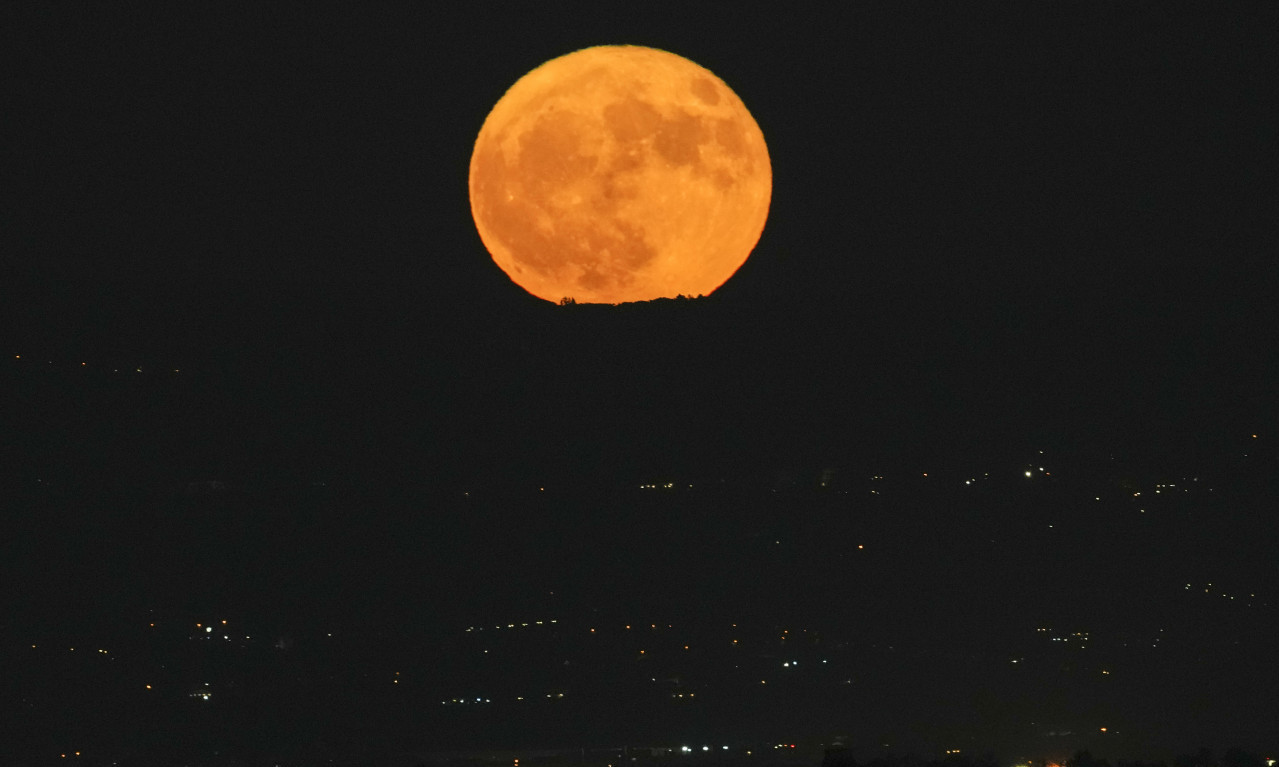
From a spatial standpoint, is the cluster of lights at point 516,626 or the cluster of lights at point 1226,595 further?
the cluster of lights at point 1226,595

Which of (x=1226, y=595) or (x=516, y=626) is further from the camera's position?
Answer: (x=1226, y=595)

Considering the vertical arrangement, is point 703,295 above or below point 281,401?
above

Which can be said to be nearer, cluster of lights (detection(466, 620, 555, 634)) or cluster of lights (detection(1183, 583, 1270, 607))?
cluster of lights (detection(466, 620, 555, 634))

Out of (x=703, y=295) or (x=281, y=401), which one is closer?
(x=281, y=401)

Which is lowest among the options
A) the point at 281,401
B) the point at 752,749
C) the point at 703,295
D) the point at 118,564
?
the point at 752,749

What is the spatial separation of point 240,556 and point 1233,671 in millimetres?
4508

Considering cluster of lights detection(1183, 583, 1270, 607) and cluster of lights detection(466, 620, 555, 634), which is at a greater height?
cluster of lights detection(466, 620, 555, 634)

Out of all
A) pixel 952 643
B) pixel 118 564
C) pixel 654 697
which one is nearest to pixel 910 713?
pixel 952 643

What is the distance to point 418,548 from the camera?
18.3ft

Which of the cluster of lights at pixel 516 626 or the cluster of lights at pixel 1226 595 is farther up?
the cluster of lights at pixel 516 626

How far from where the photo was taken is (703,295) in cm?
Result: 600

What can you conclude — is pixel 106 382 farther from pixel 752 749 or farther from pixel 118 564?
pixel 752 749

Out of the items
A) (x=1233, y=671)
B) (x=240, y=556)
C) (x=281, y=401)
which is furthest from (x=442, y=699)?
(x=1233, y=671)

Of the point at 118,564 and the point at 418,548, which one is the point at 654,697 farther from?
the point at 118,564
